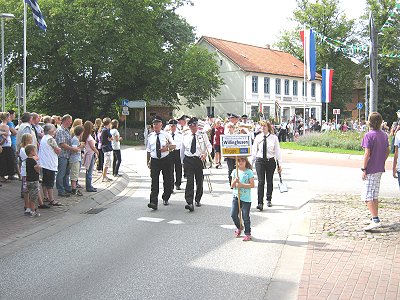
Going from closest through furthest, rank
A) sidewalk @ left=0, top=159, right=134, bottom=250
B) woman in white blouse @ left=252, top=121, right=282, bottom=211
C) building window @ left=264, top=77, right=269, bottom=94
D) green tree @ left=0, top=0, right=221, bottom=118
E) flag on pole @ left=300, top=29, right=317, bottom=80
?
sidewalk @ left=0, top=159, right=134, bottom=250 < woman in white blouse @ left=252, top=121, right=282, bottom=211 < flag on pole @ left=300, top=29, right=317, bottom=80 < green tree @ left=0, top=0, right=221, bottom=118 < building window @ left=264, top=77, right=269, bottom=94

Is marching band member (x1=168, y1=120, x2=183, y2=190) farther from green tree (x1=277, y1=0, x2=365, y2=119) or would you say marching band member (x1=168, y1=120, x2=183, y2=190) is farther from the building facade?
green tree (x1=277, y1=0, x2=365, y2=119)

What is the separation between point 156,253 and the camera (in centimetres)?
707

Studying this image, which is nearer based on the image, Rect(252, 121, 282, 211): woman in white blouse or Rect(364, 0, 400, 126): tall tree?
Rect(252, 121, 282, 211): woman in white blouse

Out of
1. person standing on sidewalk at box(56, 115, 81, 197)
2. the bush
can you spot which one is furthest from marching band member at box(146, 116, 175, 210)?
the bush

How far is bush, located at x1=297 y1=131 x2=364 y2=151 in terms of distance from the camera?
2828 cm

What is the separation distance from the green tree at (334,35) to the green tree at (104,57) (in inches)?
1048

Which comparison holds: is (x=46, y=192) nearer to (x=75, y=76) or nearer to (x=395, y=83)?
(x=75, y=76)

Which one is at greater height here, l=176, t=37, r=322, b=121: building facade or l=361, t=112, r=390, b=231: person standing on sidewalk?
l=176, t=37, r=322, b=121: building facade

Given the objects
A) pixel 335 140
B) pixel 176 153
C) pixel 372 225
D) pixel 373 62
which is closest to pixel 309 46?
pixel 335 140

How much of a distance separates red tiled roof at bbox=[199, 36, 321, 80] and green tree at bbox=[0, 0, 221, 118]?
43.9 ft

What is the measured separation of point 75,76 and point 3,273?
35.1m

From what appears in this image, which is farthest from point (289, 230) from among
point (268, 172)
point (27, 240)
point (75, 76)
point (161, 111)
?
point (161, 111)

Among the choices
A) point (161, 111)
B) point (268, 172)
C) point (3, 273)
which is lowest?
point (3, 273)

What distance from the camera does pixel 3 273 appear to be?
6.23 meters
